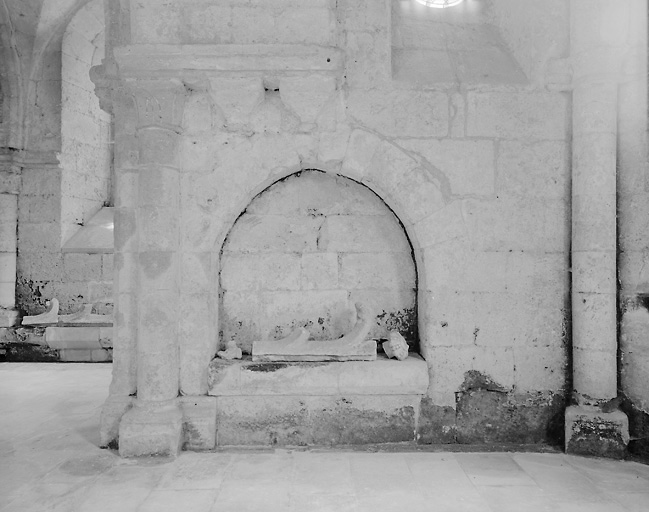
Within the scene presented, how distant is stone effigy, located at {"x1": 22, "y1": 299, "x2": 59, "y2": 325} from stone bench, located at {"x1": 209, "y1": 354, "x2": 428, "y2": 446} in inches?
168

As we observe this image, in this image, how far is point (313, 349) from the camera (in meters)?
3.29

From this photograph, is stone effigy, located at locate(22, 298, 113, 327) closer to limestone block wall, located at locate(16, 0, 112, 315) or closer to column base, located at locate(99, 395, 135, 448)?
limestone block wall, located at locate(16, 0, 112, 315)

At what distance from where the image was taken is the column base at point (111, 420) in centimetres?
320

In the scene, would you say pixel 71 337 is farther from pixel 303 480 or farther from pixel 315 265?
pixel 303 480

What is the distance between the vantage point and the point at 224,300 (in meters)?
3.51

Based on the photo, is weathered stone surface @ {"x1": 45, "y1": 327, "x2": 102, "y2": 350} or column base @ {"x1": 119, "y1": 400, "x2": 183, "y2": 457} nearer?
column base @ {"x1": 119, "y1": 400, "x2": 183, "y2": 457}

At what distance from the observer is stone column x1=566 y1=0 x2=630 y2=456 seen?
10.3 feet

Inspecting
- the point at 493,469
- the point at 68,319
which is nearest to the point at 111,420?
the point at 493,469

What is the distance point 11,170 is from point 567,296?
6.95 m

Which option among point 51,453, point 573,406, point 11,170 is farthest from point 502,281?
point 11,170

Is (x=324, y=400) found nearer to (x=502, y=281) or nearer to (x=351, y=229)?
(x=351, y=229)

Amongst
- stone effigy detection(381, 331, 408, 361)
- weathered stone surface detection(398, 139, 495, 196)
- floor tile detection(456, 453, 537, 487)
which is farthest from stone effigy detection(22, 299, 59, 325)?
floor tile detection(456, 453, 537, 487)

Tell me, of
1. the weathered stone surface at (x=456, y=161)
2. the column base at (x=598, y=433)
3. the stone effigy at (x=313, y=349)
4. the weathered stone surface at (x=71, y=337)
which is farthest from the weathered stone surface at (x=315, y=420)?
the weathered stone surface at (x=71, y=337)

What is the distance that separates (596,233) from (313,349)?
206 centimetres
